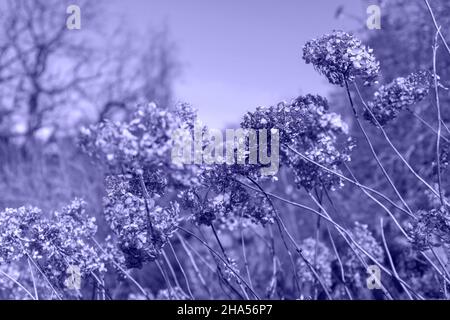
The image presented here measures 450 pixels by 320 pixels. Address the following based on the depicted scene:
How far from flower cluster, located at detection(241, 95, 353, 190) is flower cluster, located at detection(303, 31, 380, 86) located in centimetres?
18

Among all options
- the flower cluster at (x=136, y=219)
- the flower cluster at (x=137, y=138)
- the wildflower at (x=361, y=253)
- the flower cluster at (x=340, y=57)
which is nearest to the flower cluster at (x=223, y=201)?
the flower cluster at (x=136, y=219)

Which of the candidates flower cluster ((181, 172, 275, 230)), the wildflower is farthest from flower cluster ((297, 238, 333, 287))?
flower cluster ((181, 172, 275, 230))

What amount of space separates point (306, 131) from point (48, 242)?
143 centimetres

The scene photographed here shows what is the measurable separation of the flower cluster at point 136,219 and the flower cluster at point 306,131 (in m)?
0.61

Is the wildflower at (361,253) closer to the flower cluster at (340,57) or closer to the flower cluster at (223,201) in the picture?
the flower cluster at (223,201)

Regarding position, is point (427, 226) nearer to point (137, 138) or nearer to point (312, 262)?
point (312, 262)

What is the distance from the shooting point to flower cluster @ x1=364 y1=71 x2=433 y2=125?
94.3 inches

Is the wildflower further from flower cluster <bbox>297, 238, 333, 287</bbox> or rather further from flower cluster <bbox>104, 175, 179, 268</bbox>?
flower cluster <bbox>104, 175, 179, 268</bbox>

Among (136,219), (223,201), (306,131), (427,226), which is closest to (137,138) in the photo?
(136,219)

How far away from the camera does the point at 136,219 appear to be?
2.20m
